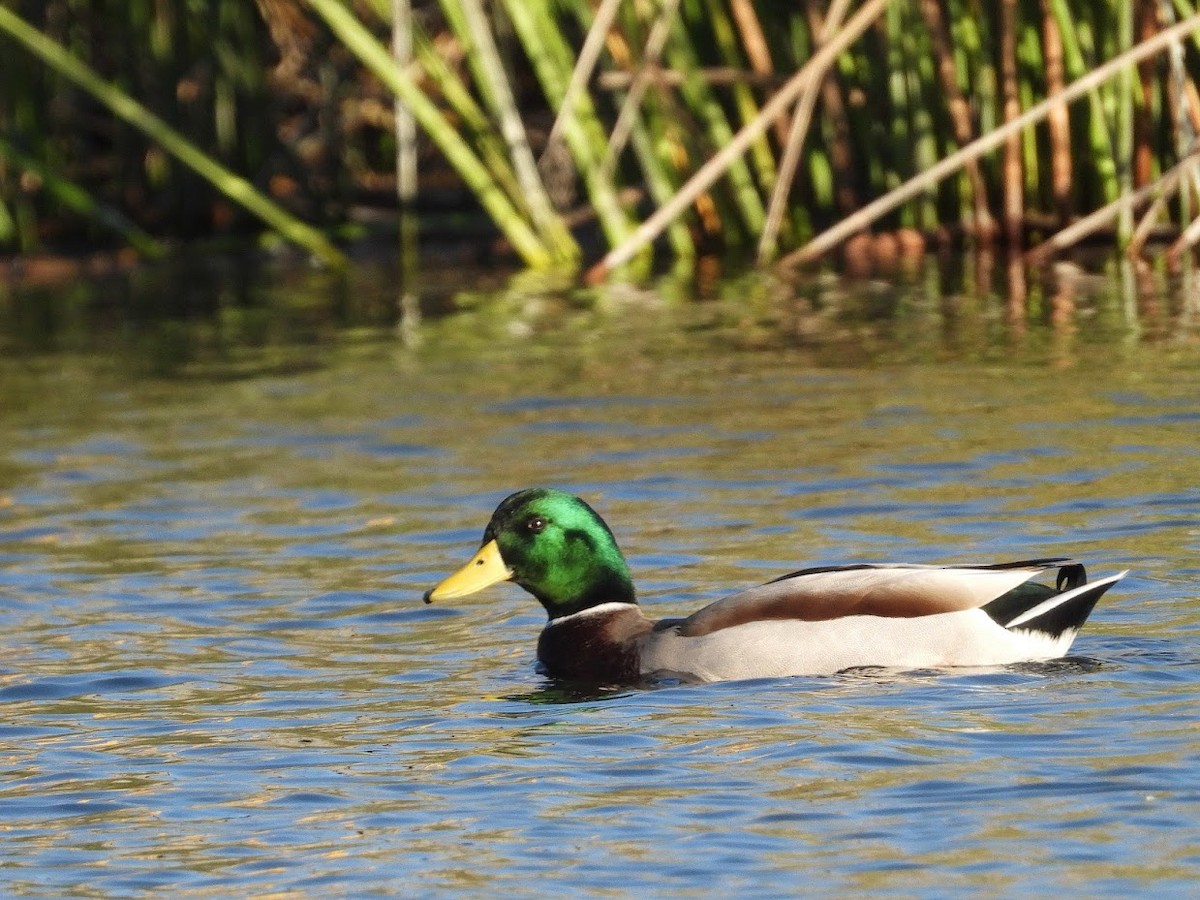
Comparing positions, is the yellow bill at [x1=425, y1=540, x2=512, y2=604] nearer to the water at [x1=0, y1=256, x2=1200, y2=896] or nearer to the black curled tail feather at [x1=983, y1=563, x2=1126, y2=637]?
the water at [x1=0, y1=256, x2=1200, y2=896]

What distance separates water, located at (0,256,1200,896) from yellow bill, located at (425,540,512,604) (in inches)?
7.7

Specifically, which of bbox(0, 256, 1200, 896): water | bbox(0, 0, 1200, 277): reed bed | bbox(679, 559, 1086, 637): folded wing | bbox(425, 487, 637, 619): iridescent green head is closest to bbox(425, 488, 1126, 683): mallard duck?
bbox(679, 559, 1086, 637): folded wing

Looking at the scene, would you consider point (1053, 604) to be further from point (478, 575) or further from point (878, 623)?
point (478, 575)

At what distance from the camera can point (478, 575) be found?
7090 mm

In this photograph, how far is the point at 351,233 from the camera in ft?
59.6

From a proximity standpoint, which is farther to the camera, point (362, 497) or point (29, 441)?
point (29, 441)

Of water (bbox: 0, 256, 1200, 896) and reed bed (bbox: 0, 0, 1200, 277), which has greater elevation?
reed bed (bbox: 0, 0, 1200, 277)

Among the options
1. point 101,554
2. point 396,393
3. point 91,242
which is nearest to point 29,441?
point 396,393

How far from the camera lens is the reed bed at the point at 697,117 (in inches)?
540

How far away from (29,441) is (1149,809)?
7.38 meters

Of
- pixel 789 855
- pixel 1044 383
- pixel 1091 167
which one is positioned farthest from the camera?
pixel 1091 167

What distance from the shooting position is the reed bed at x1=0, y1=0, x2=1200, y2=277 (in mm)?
13711

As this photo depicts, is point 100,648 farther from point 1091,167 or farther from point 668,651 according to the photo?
point 1091,167

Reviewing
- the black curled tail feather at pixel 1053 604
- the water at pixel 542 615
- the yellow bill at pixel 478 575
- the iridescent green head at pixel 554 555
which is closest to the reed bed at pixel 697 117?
the water at pixel 542 615
